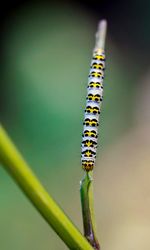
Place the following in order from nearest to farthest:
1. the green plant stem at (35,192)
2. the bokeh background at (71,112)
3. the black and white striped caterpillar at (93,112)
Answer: the green plant stem at (35,192) < the black and white striped caterpillar at (93,112) < the bokeh background at (71,112)

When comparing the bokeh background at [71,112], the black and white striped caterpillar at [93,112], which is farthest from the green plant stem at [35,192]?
the bokeh background at [71,112]

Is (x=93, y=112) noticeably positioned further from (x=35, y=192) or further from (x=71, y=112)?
(x=71, y=112)

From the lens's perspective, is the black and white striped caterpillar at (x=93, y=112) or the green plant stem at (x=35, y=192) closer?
the green plant stem at (x=35, y=192)

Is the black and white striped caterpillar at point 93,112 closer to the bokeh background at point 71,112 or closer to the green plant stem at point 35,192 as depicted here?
the green plant stem at point 35,192

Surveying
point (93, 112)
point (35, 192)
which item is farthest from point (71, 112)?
point (35, 192)

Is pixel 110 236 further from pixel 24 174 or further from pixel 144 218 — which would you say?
pixel 24 174

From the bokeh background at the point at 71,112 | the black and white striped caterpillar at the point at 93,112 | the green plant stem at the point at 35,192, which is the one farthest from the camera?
the bokeh background at the point at 71,112
